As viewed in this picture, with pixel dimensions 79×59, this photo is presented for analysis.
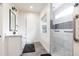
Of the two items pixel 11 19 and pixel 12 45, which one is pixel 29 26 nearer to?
pixel 11 19

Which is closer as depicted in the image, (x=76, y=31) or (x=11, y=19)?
(x=76, y=31)

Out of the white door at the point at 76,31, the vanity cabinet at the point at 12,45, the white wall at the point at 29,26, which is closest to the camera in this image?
the white door at the point at 76,31

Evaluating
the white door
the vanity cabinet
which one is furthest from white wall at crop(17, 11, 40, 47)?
the white door

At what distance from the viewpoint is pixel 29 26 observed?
3.74 m

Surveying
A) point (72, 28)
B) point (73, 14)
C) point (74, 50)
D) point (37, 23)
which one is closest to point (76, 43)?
point (74, 50)

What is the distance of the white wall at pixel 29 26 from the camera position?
360 cm

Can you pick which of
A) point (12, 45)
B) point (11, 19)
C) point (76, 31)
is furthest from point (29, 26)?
point (76, 31)

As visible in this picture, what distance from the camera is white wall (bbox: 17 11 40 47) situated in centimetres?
360

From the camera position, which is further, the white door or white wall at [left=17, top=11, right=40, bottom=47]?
white wall at [left=17, top=11, right=40, bottom=47]

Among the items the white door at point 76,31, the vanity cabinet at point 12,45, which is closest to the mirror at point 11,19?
the vanity cabinet at point 12,45

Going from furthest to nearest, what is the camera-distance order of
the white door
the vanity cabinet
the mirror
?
the mirror, the vanity cabinet, the white door

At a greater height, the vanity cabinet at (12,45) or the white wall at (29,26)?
the white wall at (29,26)

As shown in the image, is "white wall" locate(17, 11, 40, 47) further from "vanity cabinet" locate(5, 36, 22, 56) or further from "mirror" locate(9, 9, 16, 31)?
"vanity cabinet" locate(5, 36, 22, 56)

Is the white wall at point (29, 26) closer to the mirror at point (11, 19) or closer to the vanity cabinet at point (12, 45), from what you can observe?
the mirror at point (11, 19)
